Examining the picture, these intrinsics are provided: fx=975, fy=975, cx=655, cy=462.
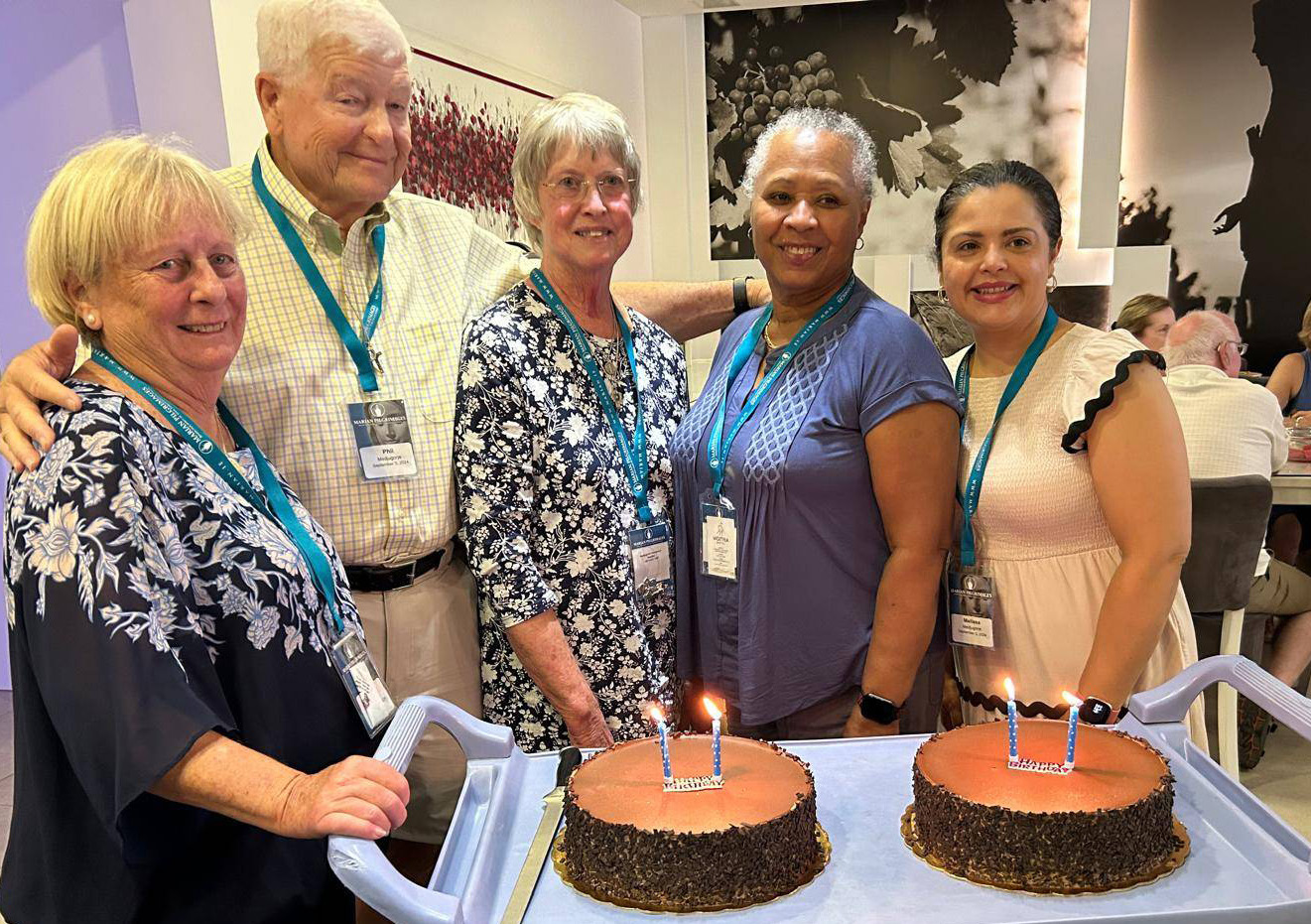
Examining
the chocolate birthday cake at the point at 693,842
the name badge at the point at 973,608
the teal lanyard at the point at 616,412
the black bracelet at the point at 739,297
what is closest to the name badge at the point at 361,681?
the chocolate birthday cake at the point at 693,842

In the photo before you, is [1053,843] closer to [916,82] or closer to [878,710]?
[878,710]

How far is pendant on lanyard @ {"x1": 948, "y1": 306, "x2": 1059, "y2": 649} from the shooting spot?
1.75 metres

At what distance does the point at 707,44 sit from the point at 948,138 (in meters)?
1.54

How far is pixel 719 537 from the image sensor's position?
5.74 feet

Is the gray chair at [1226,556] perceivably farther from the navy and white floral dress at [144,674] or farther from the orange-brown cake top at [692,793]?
the navy and white floral dress at [144,674]

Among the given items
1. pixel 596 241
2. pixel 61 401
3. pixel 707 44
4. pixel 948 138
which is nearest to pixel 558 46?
pixel 707 44

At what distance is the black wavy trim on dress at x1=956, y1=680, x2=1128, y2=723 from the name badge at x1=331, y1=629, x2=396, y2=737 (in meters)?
1.04

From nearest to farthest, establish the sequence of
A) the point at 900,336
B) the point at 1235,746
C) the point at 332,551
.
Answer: the point at 332,551, the point at 900,336, the point at 1235,746

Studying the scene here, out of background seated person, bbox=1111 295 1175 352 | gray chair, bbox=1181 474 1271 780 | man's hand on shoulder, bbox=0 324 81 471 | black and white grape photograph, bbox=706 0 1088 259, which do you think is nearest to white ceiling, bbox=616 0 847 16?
black and white grape photograph, bbox=706 0 1088 259

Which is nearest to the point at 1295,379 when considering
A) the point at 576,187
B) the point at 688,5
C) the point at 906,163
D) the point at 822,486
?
the point at 906,163

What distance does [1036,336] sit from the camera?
1779mm

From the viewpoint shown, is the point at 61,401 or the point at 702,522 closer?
the point at 61,401

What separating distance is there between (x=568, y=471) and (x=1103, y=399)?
0.91 meters

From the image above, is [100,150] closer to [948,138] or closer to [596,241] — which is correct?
[596,241]
